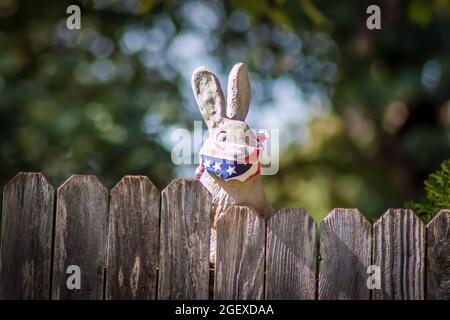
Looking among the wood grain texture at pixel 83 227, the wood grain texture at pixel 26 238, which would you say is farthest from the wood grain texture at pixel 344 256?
the wood grain texture at pixel 26 238

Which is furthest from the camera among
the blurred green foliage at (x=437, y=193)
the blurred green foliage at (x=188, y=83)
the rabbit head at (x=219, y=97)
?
the blurred green foliage at (x=188, y=83)

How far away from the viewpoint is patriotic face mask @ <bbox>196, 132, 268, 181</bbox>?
2.14 metres

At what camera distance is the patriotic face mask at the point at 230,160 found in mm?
2139

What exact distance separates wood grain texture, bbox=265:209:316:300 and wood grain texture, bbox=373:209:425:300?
0.62 ft

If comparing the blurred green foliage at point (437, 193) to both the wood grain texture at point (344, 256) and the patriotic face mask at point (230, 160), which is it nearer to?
the wood grain texture at point (344, 256)

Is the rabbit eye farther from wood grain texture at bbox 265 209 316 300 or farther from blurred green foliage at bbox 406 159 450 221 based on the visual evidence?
blurred green foliage at bbox 406 159 450 221

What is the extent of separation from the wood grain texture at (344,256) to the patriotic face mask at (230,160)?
0.88 feet

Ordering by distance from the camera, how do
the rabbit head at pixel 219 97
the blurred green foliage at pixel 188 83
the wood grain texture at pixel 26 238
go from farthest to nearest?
the blurred green foliage at pixel 188 83 → the rabbit head at pixel 219 97 → the wood grain texture at pixel 26 238

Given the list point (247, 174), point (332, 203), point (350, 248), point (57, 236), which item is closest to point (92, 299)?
point (57, 236)

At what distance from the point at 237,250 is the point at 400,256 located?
47cm

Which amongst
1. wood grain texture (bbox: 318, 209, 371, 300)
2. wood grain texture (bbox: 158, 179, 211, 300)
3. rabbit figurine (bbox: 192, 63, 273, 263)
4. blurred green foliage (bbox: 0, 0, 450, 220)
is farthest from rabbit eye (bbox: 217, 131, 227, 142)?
blurred green foliage (bbox: 0, 0, 450, 220)

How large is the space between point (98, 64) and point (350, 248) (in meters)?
5.53

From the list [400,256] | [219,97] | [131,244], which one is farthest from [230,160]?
[400,256]

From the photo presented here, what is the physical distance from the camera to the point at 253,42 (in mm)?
8211
